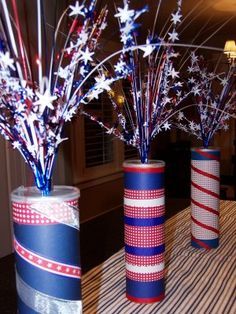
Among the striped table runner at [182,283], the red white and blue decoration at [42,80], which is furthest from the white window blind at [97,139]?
the red white and blue decoration at [42,80]

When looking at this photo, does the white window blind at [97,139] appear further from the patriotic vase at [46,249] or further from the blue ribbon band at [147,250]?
the patriotic vase at [46,249]

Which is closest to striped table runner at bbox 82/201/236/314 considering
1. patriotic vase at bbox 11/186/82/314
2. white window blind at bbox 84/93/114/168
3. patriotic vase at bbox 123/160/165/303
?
patriotic vase at bbox 123/160/165/303

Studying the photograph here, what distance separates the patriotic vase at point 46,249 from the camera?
55cm

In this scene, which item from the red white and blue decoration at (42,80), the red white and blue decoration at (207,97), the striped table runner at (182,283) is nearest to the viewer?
the red white and blue decoration at (42,80)

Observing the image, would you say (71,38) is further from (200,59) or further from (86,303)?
(200,59)

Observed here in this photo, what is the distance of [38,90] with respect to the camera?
53 centimetres

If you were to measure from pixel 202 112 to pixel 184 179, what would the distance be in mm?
3841

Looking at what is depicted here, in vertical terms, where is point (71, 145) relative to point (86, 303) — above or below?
above

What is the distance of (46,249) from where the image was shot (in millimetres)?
553

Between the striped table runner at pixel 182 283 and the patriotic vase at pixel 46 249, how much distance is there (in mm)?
318

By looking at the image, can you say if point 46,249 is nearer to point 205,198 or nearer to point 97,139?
point 205,198

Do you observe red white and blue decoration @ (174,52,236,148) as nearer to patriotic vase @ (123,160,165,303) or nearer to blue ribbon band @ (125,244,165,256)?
patriotic vase @ (123,160,165,303)

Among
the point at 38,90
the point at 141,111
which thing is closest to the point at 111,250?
the point at 141,111

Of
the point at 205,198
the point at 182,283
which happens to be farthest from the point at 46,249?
the point at 205,198
